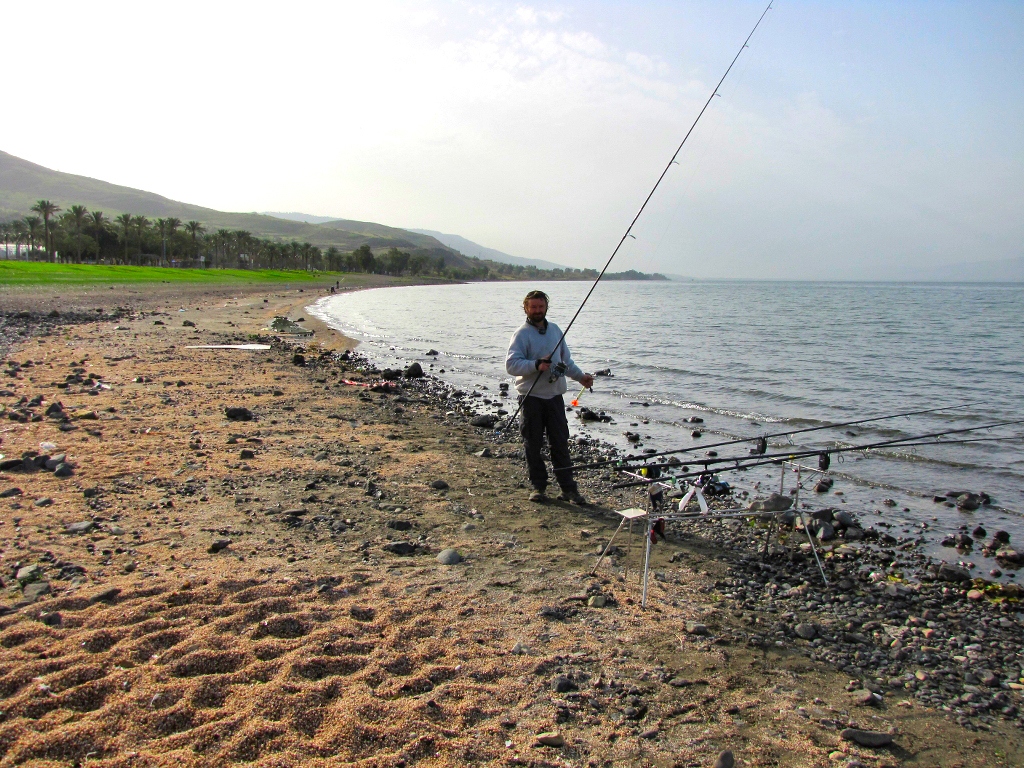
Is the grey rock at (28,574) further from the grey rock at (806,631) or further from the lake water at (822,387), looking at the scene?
the lake water at (822,387)

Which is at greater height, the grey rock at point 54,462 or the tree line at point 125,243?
the tree line at point 125,243

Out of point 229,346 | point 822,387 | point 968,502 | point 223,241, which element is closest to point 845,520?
point 968,502

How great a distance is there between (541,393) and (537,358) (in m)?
0.41

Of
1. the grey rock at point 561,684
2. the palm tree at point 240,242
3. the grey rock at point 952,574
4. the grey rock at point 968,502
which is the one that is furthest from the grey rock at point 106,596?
the palm tree at point 240,242

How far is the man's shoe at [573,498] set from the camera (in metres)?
7.24

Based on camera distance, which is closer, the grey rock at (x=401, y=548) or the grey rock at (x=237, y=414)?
the grey rock at (x=401, y=548)

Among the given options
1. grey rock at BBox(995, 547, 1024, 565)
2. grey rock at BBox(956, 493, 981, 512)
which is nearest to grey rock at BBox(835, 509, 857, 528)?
grey rock at BBox(995, 547, 1024, 565)

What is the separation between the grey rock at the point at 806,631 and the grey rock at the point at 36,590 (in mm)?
5091

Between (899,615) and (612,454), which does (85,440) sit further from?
(899,615)

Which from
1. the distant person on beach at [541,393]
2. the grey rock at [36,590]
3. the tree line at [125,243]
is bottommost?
the grey rock at [36,590]

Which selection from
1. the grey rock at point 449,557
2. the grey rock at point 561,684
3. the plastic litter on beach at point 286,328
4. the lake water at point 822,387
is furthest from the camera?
the plastic litter on beach at point 286,328

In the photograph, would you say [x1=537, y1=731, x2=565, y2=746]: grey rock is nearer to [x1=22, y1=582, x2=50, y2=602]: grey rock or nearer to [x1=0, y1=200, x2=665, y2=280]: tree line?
[x1=22, y1=582, x2=50, y2=602]: grey rock

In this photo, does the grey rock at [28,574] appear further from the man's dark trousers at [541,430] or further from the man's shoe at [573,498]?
the man's shoe at [573,498]

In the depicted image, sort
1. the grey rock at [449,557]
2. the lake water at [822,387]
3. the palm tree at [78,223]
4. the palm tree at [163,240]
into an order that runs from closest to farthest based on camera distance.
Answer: the grey rock at [449,557]
the lake water at [822,387]
the palm tree at [78,223]
the palm tree at [163,240]
